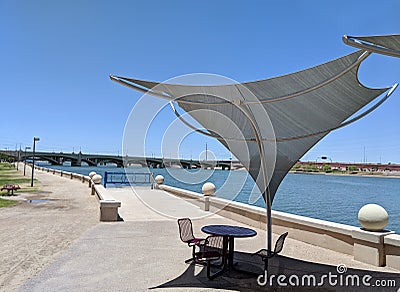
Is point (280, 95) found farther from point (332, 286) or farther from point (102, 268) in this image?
point (102, 268)

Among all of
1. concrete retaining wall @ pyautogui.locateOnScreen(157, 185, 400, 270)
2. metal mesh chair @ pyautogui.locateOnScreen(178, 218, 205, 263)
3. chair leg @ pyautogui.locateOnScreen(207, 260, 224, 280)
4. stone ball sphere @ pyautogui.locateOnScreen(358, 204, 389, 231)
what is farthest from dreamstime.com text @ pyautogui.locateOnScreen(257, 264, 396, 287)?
metal mesh chair @ pyautogui.locateOnScreen(178, 218, 205, 263)

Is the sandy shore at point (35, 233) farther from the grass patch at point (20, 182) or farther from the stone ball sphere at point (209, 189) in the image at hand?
the grass patch at point (20, 182)

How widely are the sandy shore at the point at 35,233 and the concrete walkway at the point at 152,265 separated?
0.33 meters

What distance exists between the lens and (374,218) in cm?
705

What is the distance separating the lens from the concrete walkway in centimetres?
569

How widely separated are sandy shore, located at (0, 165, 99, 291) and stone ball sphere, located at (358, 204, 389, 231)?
21.2 feet

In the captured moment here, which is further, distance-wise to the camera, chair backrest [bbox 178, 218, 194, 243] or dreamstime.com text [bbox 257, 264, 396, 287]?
chair backrest [bbox 178, 218, 194, 243]

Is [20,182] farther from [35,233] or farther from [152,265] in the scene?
[152,265]

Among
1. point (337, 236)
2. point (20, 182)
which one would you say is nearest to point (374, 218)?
point (337, 236)

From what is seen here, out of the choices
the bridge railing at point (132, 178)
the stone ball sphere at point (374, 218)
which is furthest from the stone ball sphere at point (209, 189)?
the bridge railing at point (132, 178)

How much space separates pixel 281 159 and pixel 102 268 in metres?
4.44

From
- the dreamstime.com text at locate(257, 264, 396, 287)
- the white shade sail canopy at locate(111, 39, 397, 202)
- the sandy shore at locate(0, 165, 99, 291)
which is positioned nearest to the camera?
the dreamstime.com text at locate(257, 264, 396, 287)

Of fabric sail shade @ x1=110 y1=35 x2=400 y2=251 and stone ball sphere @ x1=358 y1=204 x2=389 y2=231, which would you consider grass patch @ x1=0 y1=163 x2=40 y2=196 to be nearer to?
fabric sail shade @ x1=110 y1=35 x2=400 y2=251

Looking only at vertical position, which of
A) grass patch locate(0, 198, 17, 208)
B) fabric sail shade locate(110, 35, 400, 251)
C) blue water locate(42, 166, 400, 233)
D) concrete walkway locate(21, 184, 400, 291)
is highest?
fabric sail shade locate(110, 35, 400, 251)
